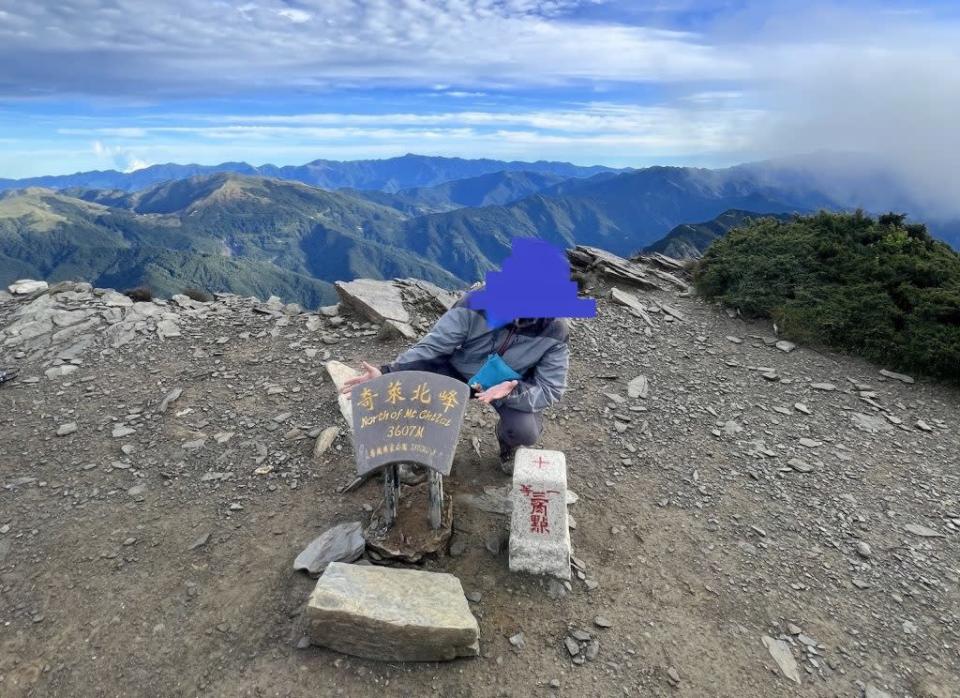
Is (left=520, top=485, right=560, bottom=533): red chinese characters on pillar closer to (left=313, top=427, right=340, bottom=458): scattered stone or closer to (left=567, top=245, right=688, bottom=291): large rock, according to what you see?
(left=313, top=427, right=340, bottom=458): scattered stone

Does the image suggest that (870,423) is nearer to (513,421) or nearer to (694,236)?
(513,421)

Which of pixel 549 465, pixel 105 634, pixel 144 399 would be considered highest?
pixel 549 465

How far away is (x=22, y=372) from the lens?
A: 912 cm

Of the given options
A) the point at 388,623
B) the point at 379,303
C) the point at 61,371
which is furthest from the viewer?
the point at 379,303

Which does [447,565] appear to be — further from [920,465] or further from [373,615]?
[920,465]

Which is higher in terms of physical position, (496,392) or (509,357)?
(509,357)

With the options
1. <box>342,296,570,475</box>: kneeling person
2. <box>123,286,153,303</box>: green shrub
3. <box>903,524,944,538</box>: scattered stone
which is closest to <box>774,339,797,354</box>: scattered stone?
<box>903,524,944,538</box>: scattered stone

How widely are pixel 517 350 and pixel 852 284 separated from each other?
1026 centimetres

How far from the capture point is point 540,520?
17.3ft

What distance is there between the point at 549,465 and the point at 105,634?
14.4 feet

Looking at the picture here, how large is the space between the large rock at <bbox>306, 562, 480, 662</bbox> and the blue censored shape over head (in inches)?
107

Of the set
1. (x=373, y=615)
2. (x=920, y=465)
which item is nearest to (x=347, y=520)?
(x=373, y=615)

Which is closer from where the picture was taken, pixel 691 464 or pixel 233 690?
pixel 233 690

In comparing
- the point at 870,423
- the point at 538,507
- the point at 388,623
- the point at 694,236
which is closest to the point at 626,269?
the point at 870,423
